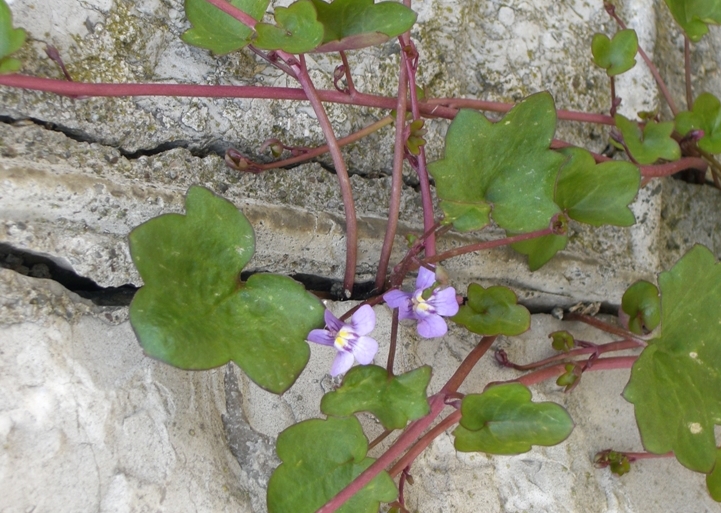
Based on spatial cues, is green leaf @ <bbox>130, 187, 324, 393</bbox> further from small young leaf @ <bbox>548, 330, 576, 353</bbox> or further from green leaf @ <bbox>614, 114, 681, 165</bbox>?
green leaf @ <bbox>614, 114, 681, 165</bbox>

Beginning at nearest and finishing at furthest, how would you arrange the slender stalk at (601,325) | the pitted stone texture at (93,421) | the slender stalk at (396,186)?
1. the pitted stone texture at (93,421)
2. the slender stalk at (396,186)
3. the slender stalk at (601,325)

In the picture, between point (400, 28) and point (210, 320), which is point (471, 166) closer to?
point (400, 28)

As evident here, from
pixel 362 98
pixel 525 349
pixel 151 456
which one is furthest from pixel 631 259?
pixel 151 456

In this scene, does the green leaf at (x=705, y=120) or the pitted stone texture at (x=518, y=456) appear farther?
the green leaf at (x=705, y=120)

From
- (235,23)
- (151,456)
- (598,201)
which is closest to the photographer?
(151,456)

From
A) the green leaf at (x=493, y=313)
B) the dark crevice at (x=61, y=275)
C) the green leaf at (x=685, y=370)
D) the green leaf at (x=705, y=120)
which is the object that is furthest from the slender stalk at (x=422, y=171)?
the green leaf at (x=705, y=120)

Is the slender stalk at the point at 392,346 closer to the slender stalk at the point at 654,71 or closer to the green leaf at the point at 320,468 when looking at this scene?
the green leaf at the point at 320,468
